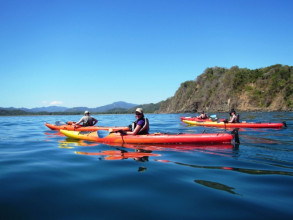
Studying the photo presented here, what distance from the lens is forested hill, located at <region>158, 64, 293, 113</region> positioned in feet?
185

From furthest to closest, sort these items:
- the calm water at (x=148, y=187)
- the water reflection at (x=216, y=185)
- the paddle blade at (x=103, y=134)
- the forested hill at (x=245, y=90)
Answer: the forested hill at (x=245, y=90) → the paddle blade at (x=103, y=134) → the water reflection at (x=216, y=185) → the calm water at (x=148, y=187)

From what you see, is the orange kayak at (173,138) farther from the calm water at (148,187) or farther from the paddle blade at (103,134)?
the calm water at (148,187)

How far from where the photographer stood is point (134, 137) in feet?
29.5

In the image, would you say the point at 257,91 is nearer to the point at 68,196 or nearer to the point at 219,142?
the point at 219,142

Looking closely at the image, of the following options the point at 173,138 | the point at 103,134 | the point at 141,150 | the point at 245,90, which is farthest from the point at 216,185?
the point at 245,90

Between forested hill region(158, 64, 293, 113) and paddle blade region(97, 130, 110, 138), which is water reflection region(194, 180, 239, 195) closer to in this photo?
paddle blade region(97, 130, 110, 138)

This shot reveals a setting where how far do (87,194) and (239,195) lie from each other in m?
2.50

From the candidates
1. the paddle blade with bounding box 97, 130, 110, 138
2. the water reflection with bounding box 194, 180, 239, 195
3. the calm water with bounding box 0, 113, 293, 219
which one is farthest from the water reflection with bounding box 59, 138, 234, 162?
the water reflection with bounding box 194, 180, 239, 195

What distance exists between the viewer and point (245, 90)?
6388 centimetres

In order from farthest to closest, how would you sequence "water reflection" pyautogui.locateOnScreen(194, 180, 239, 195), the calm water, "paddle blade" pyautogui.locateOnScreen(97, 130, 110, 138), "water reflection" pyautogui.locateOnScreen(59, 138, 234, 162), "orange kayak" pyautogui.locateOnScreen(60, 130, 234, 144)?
"paddle blade" pyautogui.locateOnScreen(97, 130, 110, 138) → "orange kayak" pyautogui.locateOnScreen(60, 130, 234, 144) → "water reflection" pyautogui.locateOnScreen(59, 138, 234, 162) → "water reflection" pyautogui.locateOnScreen(194, 180, 239, 195) → the calm water

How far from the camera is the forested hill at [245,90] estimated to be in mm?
56388

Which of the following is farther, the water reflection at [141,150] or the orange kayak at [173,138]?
the orange kayak at [173,138]

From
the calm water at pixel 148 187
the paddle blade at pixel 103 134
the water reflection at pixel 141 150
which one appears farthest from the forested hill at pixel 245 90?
the calm water at pixel 148 187

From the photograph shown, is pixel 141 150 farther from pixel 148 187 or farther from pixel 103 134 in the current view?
pixel 148 187
